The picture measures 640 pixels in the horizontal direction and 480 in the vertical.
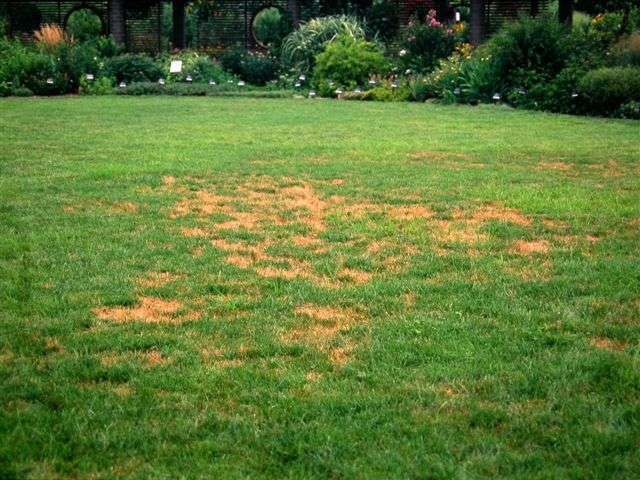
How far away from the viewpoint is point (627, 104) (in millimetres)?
16516

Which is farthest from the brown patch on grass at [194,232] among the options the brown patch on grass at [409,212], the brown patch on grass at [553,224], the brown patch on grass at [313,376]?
the brown patch on grass at [313,376]

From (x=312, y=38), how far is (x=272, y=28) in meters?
3.11

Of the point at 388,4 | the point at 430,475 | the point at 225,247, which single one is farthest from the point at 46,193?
the point at 388,4

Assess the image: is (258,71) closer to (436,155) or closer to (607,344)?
(436,155)

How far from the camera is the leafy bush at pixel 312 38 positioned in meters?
24.7

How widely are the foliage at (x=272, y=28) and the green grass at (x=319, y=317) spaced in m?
16.9

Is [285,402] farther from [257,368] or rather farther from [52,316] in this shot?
[52,316]

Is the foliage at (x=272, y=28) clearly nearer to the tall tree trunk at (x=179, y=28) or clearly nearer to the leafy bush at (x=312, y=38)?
the leafy bush at (x=312, y=38)

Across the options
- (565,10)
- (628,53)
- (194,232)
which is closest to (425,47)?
(565,10)

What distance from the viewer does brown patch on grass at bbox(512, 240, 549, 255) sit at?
6.79 m

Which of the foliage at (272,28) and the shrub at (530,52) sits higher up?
the foliage at (272,28)

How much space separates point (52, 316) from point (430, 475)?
109 inches

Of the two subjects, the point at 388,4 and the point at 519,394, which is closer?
the point at 519,394

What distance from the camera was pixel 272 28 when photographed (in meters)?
27.6
